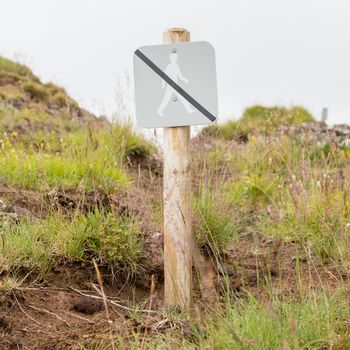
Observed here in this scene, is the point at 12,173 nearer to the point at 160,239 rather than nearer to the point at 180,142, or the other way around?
the point at 160,239

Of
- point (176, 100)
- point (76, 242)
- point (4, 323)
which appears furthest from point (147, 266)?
point (176, 100)

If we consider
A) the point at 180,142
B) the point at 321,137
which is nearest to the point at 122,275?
the point at 180,142

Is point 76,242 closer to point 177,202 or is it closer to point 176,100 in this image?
point 177,202

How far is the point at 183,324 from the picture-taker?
3600 millimetres

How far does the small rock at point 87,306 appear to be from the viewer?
13.4 ft

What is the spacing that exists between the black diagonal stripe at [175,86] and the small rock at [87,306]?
57.5 inches

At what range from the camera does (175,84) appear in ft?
12.2

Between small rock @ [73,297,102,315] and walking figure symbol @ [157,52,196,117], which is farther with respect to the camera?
small rock @ [73,297,102,315]

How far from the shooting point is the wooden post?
152 inches

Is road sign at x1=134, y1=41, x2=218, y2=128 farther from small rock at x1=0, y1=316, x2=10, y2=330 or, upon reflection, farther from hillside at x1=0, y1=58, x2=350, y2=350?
small rock at x1=0, y1=316, x2=10, y2=330

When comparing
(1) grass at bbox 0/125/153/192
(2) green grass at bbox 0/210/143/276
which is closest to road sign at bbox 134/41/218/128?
(2) green grass at bbox 0/210/143/276

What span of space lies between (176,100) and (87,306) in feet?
4.86

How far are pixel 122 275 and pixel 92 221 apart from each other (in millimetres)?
457

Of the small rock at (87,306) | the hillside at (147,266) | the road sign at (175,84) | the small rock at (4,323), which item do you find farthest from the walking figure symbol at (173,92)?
the small rock at (4,323)
